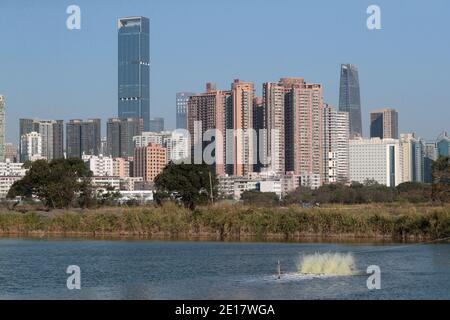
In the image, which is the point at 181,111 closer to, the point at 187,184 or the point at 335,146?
the point at 335,146

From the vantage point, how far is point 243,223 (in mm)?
45969

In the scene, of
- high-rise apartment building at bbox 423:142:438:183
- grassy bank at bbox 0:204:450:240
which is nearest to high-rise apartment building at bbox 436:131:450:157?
high-rise apartment building at bbox 423:142:438:183

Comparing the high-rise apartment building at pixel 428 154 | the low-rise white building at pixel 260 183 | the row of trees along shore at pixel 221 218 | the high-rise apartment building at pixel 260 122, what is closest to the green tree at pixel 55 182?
the row of trees along shore at pixel 221 218

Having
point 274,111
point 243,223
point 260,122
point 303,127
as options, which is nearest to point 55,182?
point 243,223

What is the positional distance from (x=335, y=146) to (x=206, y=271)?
156m

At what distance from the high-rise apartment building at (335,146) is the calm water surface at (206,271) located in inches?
5376

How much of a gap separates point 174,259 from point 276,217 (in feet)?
43.8

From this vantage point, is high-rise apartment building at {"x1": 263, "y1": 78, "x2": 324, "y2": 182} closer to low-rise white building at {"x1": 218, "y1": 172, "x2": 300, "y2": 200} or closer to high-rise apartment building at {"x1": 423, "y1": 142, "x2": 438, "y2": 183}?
low-rise white building at {"x1": 218, "y1": 172, "x2": 300, "y2": 200}

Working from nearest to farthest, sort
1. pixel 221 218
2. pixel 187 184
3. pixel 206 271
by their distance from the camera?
pixel 206 271 < pixel 221 218 < pixel 187 184

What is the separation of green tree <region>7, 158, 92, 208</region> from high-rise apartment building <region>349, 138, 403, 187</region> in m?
108

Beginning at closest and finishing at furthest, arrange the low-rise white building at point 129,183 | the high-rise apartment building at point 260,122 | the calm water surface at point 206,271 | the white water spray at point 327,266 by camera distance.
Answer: the calm water surface at point 206,271, the white water spray at point 327,266, the high-rise apartment building at point 260,122, the low-rise white building at point 129,183

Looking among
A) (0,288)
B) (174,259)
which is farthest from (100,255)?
(0,288)

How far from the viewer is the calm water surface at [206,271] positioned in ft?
77.9

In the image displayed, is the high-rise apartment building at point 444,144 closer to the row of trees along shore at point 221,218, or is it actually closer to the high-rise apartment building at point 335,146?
the high-rise apartment building at point 335,146
